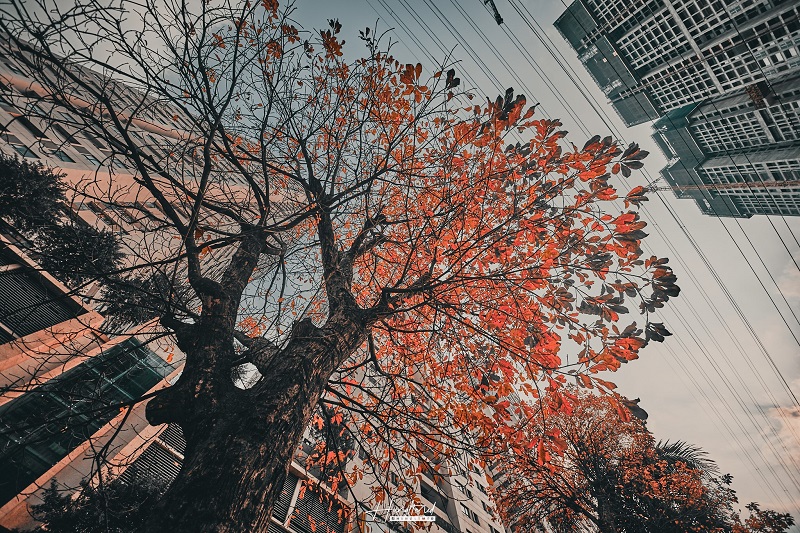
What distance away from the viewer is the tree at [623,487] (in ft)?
40.0

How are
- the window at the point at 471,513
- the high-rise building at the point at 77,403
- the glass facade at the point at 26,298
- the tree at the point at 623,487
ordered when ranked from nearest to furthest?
the high-rise building at the point at 77,403 → the glass facade at the point at 26,298 → the tree at the point at 623,487 → the window at the point at 471,513

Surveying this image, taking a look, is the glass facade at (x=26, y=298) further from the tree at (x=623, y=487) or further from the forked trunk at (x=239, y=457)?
the tree at (x=623, y=487)

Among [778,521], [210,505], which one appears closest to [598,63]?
[778,521]

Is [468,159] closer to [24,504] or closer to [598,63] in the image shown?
[24,504]

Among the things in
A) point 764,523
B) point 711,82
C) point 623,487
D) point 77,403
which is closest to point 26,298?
point 77,403

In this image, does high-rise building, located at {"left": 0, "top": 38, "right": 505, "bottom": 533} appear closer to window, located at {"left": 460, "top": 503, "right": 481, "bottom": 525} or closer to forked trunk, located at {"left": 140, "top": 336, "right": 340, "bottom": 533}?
forked trunk, located at {"left": 140, "top": 336, "right": 340, "bottom": 533}

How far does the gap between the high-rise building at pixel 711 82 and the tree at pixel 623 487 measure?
49.9m

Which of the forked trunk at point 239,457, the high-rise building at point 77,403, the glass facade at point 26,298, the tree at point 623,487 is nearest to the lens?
the forked trunk at point 239,457

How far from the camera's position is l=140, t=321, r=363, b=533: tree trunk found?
2.02 meters

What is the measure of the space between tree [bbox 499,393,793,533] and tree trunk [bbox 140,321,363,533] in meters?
12.3

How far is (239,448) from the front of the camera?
234 centimetres

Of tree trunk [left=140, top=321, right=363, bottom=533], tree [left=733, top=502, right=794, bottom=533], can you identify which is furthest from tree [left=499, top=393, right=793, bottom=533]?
tree trunk [left=140, top=321, right=363, bottom=533]

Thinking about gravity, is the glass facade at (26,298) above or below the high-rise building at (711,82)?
below

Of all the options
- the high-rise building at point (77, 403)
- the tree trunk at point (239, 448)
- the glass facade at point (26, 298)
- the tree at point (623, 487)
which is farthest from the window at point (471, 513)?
the glass facade at point (26, 298)
